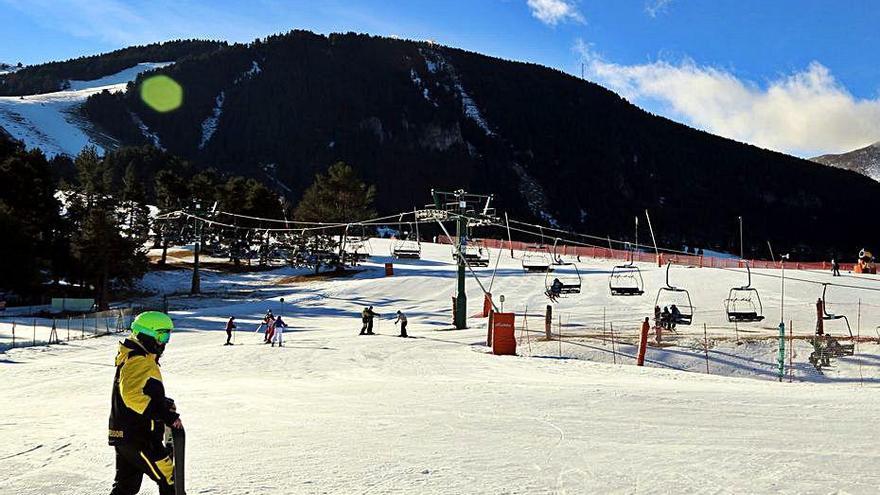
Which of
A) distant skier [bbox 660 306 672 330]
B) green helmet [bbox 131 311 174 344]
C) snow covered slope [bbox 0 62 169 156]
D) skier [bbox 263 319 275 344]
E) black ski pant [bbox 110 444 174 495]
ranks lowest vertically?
skier [bbox 263 319 275 344]

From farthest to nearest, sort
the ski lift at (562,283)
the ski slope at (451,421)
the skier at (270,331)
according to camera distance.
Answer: the ski lift at (562,283) → the skier at (270,331) → the ski slope at (451,421)

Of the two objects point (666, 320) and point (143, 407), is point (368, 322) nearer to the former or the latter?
point (666, 320)

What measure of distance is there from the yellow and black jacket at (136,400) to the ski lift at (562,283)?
2469 cm

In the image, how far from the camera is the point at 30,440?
9266mm

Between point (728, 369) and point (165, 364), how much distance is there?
56.9 ft

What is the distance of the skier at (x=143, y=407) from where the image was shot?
17.7ft

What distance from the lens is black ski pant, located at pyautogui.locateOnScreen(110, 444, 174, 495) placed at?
5.43 m

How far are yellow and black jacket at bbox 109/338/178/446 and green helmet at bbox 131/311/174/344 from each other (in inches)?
4.1

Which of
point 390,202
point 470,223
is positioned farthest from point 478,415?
point 390,202

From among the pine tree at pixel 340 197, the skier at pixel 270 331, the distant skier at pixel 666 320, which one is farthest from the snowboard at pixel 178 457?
the pine tree at pixel 340 197

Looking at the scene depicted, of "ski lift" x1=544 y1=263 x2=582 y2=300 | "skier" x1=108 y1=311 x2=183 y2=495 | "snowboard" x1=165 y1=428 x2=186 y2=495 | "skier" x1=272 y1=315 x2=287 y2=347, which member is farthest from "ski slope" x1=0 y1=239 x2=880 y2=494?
"ski lift" x1=544 y1=263 x2=582 y2=300

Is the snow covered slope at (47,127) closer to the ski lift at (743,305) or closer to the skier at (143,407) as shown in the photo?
the ski lift at (743,305)

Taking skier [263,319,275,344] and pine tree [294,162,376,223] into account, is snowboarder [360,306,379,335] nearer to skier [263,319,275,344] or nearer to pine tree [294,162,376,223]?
skier [263,319,275,344]

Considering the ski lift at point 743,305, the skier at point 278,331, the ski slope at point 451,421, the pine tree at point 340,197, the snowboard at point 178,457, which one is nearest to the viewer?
the snowboard at point 178,457
